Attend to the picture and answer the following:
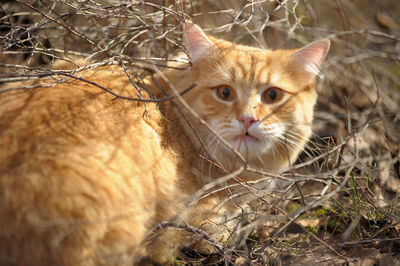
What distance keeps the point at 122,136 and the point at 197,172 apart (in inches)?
23.5

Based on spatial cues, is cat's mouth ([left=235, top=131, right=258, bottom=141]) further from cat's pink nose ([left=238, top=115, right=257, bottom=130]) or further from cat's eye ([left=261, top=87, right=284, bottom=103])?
cat's eye ([left=261, top=87, right=284, bottom=103])

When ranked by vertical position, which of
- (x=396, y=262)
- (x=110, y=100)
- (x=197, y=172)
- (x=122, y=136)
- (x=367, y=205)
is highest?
(x=110, y=100)

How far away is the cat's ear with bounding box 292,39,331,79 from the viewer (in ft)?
7.26

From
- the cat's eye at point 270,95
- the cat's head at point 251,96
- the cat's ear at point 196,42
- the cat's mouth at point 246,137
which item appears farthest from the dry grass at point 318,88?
the cat's eye at point 270,95

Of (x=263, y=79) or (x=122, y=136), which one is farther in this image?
(x=263, y=79)

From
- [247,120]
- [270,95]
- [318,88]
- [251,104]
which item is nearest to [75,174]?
[247,120]

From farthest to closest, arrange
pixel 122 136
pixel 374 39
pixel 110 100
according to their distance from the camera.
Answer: pixel 374 39 → pixel 110 100 → pixel 122 136

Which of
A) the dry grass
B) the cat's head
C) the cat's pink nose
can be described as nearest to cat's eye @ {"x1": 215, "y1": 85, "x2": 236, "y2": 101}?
the cat's head

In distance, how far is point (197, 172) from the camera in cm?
211

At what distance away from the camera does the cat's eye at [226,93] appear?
83.8 inches

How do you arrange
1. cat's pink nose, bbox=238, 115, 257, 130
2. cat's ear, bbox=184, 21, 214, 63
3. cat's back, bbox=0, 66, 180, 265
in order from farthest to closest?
cat's ear, bbox=184, 21, 214, 63, cat's pink nose, bbox=238, 115, 257, 130, cat's back, bbox=0, 66, 180, 265

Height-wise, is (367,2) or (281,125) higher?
(367,2)

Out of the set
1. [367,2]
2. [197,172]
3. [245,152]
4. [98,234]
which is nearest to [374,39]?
[367,2]

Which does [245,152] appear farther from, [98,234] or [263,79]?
[98,234]
